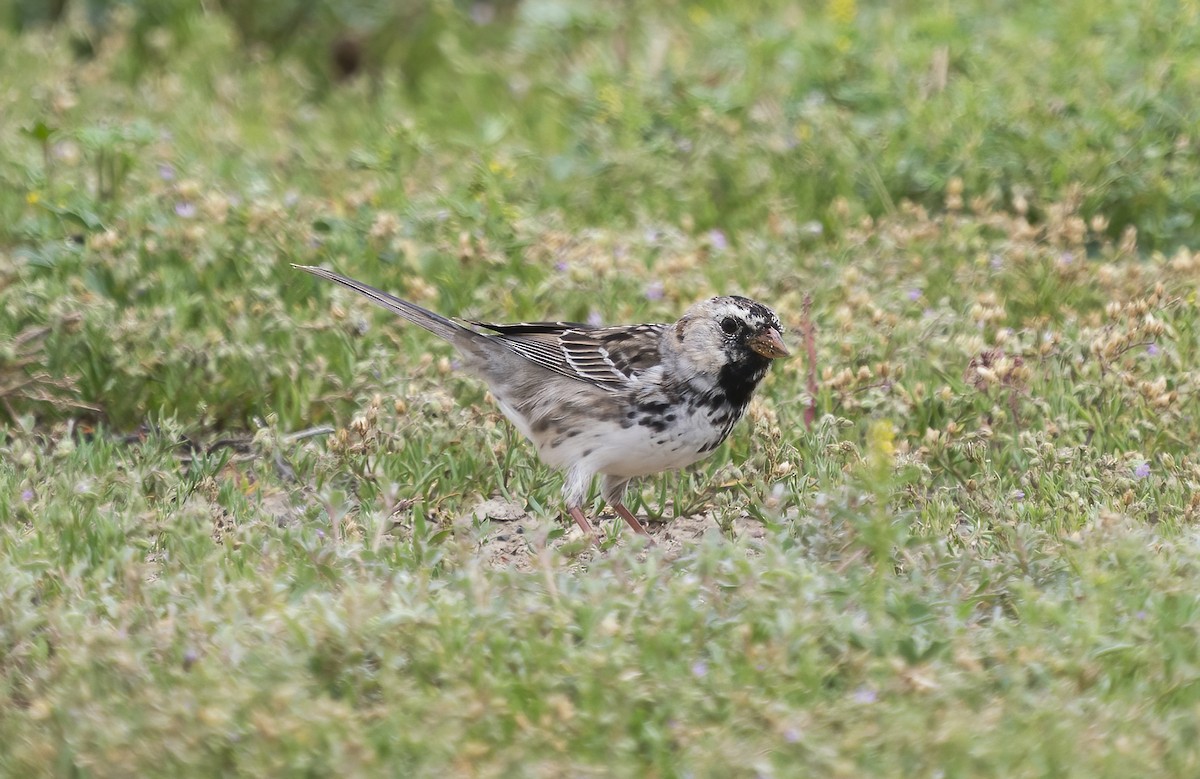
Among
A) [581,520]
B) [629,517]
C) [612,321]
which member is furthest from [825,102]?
[581,520]

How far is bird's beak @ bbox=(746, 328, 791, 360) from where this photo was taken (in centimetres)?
602

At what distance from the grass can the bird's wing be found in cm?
42

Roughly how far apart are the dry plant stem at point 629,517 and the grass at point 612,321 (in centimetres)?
12

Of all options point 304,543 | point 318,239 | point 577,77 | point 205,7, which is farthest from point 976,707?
point 205,7

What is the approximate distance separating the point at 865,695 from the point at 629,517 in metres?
2.02

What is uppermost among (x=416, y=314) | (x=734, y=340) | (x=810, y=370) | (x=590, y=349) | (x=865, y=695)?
(x=734, y=340)

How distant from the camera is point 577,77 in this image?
397 inches

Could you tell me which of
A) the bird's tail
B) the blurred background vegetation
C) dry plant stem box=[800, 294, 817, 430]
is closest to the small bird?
the bird's tail

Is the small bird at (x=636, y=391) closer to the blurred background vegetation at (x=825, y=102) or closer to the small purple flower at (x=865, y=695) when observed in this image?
the small purple flower at (x=865, y=695)

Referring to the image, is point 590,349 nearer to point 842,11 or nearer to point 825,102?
point 825,102

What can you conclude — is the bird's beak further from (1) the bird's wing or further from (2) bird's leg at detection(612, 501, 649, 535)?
(2) bird's leg at detection(612, 501, 649, 535)

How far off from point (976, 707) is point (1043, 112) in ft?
17.2

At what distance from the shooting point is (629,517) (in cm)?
616

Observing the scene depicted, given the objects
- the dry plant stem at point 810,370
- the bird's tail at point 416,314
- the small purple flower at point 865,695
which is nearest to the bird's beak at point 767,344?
the dry plant stem at point 810,370
